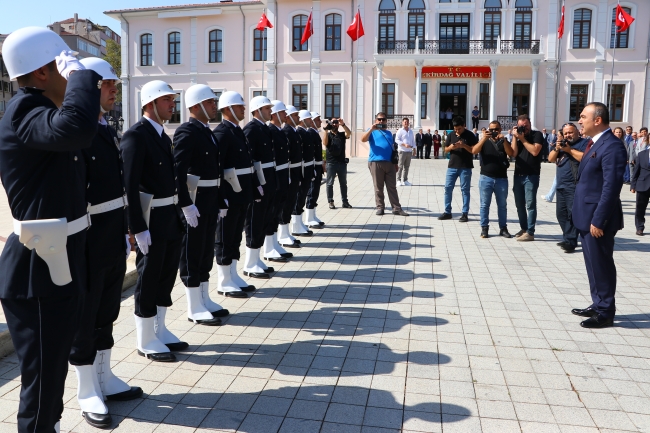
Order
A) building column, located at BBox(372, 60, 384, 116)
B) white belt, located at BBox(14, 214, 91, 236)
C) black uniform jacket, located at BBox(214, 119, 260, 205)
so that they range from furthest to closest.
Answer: building column, located at BBox(372, 60, 384, 116) < black uniform jacket, located at BBox(214, 119, 260, 205) < white belt, located at BBox(14, 214, 91, 236)

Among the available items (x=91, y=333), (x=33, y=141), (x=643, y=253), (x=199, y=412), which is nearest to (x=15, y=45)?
(x=33, y=141)

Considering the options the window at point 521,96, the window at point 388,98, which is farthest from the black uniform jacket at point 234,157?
the window at point 521,96

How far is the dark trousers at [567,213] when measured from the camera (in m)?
9.67

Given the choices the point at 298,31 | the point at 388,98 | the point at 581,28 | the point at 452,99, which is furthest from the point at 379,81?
the point at 581,28

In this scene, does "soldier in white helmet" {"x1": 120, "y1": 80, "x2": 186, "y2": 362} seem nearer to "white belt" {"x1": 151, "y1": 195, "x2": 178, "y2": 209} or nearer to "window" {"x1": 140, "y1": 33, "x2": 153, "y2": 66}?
"white belt" {"x1": 151, "y1": 195, "x2": 178, "y2": 209}

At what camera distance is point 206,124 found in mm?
5781

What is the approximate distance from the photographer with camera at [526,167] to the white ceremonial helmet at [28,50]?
28.1 ft

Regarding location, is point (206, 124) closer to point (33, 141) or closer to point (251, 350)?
point (251, 350)

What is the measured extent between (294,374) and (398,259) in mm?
4591

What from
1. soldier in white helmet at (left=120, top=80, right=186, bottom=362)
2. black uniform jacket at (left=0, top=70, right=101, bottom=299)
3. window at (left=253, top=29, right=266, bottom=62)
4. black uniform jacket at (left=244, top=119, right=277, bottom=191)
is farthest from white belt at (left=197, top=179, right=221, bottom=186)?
window at (left=253, top=29, right=266, bottom=62)

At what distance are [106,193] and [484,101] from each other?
1452 inches

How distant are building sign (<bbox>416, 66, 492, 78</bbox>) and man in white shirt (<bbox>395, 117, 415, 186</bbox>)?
65.0 feet

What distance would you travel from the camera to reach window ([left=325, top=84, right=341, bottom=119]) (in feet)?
127

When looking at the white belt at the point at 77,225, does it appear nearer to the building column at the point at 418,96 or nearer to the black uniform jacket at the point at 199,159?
the black uniform jacket at the point at 199,159
